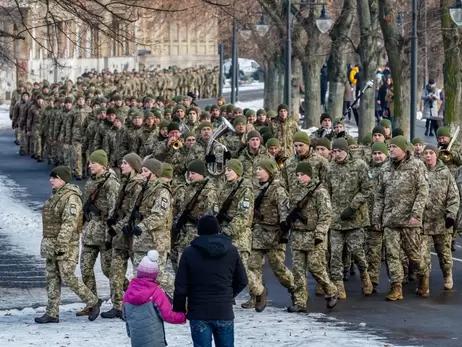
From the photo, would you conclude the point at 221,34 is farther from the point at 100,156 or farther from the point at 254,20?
the point at 100,156

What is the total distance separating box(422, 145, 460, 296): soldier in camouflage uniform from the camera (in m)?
17.7

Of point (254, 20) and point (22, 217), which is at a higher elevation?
point (254, 20)

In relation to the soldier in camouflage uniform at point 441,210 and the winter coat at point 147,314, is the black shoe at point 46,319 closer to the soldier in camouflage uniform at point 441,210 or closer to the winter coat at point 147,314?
the winter coat at point 147,314

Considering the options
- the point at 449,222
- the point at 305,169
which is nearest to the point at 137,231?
the point at 305,169

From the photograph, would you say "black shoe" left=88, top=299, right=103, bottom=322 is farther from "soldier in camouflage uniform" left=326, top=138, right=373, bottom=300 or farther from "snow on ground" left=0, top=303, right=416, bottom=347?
"soldier in camouflage uniform" left=326, top=138, right=373, bottom=300

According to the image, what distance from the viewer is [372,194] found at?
17609mm

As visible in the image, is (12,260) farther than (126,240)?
Yes

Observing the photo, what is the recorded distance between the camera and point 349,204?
17391mm

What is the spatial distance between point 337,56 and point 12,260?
22.9 meters

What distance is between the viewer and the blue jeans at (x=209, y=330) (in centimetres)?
1166

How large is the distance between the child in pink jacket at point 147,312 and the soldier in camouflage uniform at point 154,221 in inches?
140

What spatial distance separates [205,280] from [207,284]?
0.04 m

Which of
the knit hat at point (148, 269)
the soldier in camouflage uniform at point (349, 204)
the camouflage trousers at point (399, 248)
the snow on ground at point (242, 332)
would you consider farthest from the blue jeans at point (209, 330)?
the soldier in camouflage uniform at point (349, 204)

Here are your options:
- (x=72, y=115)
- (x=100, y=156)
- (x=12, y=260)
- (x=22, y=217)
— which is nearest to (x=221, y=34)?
(x=72, y=115)
